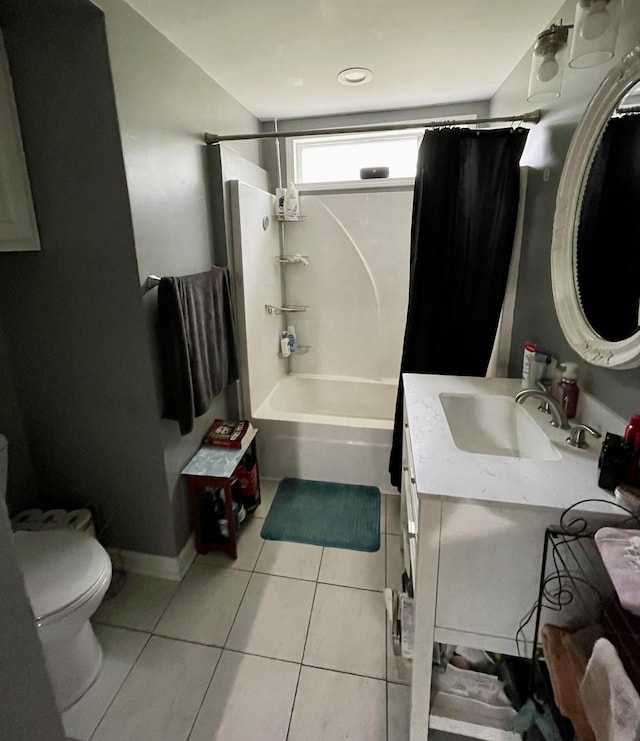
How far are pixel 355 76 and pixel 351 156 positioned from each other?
0.84 metres

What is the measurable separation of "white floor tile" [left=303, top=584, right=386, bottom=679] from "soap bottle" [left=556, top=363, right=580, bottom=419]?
3.65 ft

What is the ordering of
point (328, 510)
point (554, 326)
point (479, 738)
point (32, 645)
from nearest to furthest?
point (32, 645) < point (479, 738) < point (554, 326) < point (328, 510)

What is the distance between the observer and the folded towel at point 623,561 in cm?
67

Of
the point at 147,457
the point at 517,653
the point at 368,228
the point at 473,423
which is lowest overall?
the point at 517,653

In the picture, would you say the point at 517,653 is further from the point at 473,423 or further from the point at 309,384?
the point at 309,384

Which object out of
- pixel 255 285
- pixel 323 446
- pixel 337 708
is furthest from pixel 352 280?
pixel 337 708

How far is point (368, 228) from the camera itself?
2.81 m

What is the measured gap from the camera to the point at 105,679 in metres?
1.42

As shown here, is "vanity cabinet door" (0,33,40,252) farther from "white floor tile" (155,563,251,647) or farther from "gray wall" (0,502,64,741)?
"white floor tile" (155,563,251,647)

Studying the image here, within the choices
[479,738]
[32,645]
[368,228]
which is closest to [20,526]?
[32,645]

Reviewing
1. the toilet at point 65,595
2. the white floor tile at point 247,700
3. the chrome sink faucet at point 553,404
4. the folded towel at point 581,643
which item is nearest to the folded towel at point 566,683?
the folded towel at point 581,643

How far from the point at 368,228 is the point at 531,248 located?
1322 millimetres

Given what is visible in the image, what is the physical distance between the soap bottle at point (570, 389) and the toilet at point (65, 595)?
171cm

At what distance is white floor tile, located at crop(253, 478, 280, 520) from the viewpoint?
7.43ft
